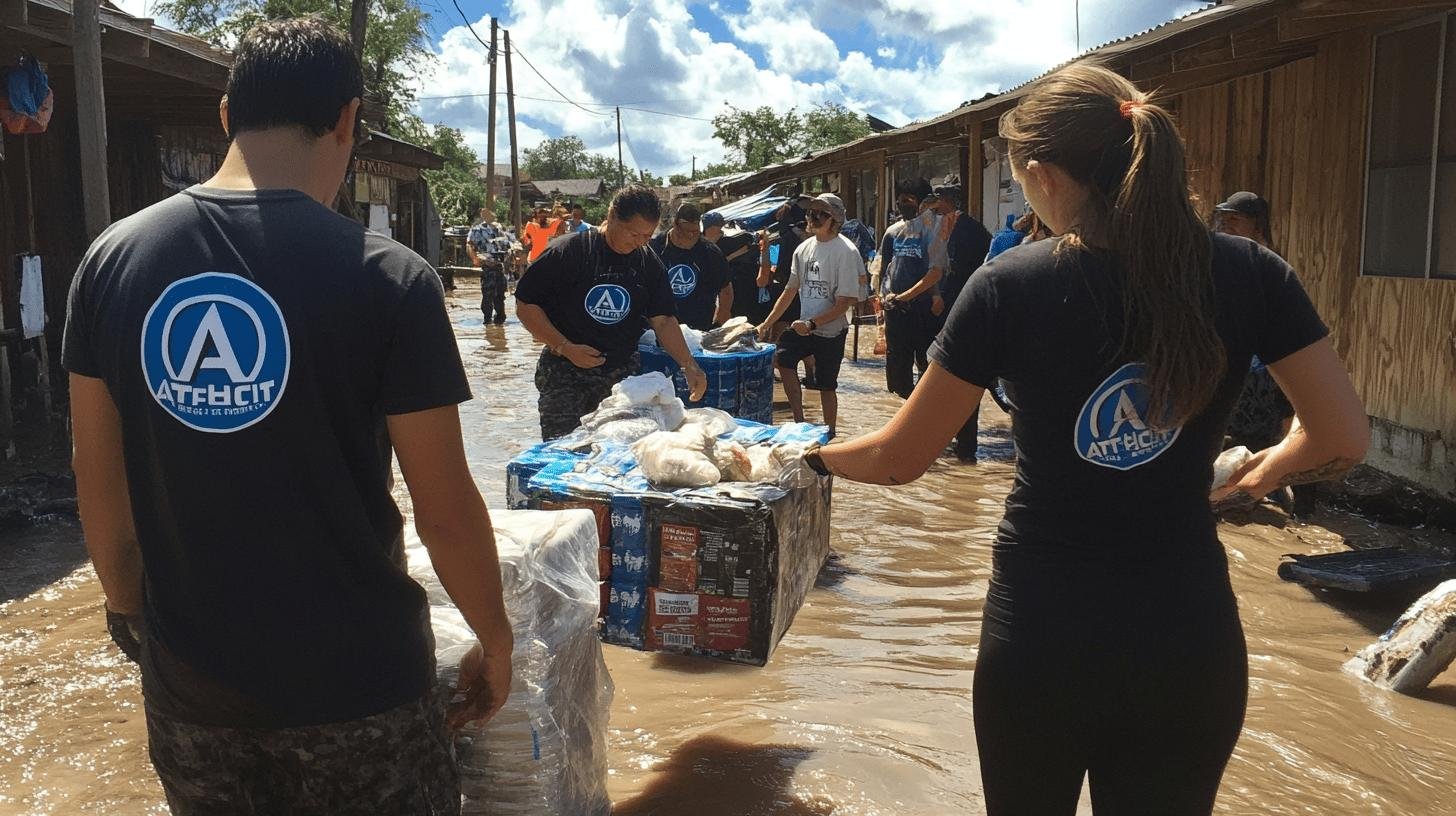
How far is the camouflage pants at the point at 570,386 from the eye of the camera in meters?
5.24

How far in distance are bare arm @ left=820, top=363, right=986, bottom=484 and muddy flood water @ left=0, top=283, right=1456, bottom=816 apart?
0.53m

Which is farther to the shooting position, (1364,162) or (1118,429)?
(1364,162)

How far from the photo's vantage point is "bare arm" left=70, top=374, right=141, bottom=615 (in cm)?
183

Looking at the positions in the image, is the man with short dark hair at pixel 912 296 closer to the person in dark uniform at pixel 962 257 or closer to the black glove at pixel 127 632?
the person in dark uniform at pixel 962 257

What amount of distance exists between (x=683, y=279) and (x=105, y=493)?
6.49 meters

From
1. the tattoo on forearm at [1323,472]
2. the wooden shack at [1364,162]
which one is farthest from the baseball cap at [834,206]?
the tattoo on forearm at [1323,472]

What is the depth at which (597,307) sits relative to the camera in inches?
205

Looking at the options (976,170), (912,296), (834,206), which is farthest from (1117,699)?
(976,170)

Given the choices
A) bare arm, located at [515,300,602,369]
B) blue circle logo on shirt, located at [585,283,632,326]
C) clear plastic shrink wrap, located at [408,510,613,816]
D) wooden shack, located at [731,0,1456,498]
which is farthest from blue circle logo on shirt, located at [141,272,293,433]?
wooden shack, located at [731,0,1456,498]

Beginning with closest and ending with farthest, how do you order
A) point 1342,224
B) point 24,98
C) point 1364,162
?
point 1364,162 → point 1342,224 → point 24,98

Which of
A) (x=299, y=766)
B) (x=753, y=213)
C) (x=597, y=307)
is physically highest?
(x=753, y=213)

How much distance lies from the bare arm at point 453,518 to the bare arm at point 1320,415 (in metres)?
1.37

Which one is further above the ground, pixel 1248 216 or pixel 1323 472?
pixel 1248 216

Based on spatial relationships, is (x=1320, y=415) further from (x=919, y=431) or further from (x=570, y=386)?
(x=570, y=386)
